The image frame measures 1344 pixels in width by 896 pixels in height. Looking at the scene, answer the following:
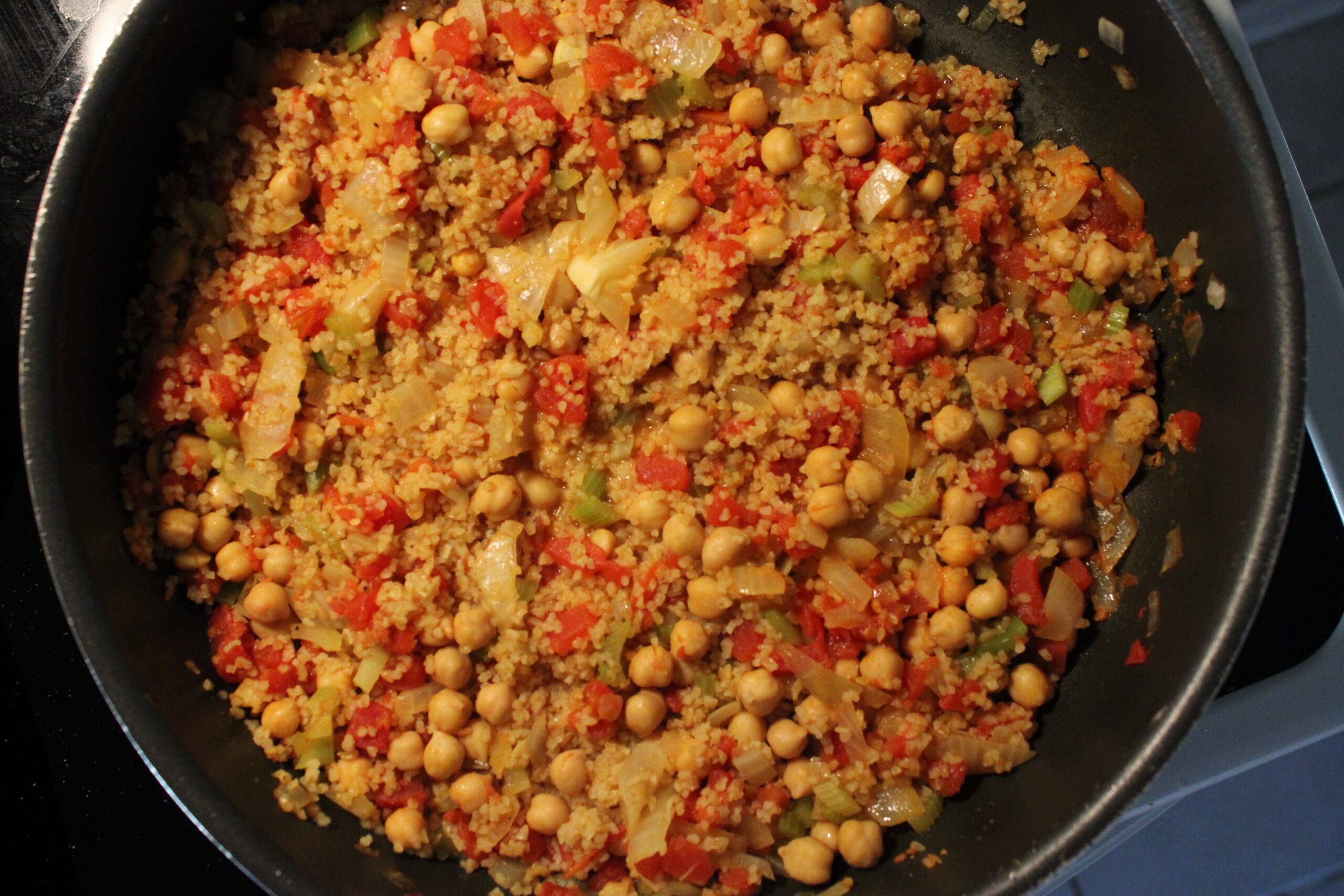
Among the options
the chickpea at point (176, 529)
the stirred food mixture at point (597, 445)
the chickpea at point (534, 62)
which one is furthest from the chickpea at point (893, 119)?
the chickpea at point (176, 529)

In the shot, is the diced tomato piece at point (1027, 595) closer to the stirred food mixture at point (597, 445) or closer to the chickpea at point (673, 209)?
the stirred food mixture at point (597, 445)

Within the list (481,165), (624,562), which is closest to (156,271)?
(481,165)

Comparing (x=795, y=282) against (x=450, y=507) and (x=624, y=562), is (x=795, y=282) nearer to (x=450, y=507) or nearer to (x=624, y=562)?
(x=624, y=562)

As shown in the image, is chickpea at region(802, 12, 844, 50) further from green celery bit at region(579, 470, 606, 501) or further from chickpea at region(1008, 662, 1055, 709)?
chickpea at region(1008, 662, 1055, 709)

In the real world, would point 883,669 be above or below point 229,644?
below

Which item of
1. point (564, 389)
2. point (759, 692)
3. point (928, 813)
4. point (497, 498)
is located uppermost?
point (564, 389)

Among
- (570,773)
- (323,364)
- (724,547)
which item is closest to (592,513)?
(724,547)

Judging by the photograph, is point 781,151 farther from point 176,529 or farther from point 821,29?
point 176,529

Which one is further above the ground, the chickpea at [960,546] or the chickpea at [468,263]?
the chickpea at [468,263]
